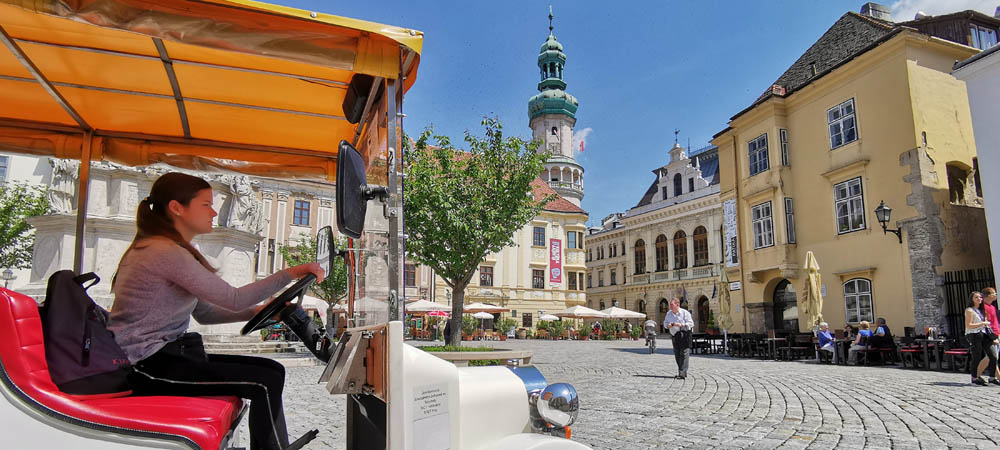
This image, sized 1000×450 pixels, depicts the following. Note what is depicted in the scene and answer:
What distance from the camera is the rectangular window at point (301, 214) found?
4596mm

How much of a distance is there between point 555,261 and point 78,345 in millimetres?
51186

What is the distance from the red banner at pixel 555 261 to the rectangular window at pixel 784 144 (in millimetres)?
31080

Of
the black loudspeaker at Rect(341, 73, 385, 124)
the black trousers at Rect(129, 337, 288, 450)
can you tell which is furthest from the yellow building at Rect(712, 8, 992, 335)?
the black trousers at Rect(129, 337, 288, 450)

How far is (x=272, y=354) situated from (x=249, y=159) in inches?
583

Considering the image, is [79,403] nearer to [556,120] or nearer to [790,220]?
[790,220]

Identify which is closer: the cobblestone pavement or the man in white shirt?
the cobblestone pavement

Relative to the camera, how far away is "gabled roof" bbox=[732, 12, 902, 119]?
21.2 m

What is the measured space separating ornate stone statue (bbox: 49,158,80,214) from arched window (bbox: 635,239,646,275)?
175ft

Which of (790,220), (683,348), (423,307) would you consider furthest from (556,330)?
(683,348)

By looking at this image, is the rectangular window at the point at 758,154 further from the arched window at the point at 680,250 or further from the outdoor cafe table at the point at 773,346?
the arched window at the point at 680,250

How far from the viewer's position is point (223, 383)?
195 centimetres

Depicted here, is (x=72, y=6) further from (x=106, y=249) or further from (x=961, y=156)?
(x=961, y=156)

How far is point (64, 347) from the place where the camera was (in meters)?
1.72

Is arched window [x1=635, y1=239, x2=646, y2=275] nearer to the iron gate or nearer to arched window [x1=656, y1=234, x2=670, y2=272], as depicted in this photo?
arched window [x1=656, y1=234, x2=670, y2=272]
